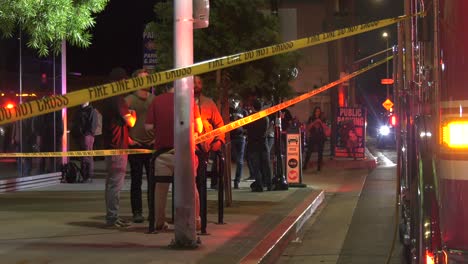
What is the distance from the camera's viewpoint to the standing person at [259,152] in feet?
43.7

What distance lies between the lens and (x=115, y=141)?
8.76 m

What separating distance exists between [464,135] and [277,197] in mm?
8492

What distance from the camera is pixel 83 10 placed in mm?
9328

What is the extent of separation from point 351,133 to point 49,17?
15946mm

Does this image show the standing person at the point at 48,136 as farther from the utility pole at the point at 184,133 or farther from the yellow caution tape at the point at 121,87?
the yellow caution tape at the point at 121,87

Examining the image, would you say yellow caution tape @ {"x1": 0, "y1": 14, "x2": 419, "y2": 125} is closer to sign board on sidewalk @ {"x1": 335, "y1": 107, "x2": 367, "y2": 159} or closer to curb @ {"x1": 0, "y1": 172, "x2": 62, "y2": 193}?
curb @ {"x1": 0, "y1": 172, "x2": 62, "y2": 193}

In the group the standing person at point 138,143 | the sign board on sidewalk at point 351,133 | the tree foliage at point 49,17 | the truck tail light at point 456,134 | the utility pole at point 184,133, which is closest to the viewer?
the truck tail light at point 456,134

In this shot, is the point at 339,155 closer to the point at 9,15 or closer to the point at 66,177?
the point at 66,177

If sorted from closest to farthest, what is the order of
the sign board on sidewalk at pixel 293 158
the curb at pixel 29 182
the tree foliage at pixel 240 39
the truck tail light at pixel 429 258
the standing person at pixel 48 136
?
the truck tail light at pixel 429 258
the tree foliage at pixel 240 39
the curb at pixel 29 182
the sign board on sidewalk at pixel 293 158
the standing person at pixel 48 136

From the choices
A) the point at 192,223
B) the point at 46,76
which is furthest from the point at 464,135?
the point at 46,76

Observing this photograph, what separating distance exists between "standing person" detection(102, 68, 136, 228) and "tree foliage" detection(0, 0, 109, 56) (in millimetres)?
968

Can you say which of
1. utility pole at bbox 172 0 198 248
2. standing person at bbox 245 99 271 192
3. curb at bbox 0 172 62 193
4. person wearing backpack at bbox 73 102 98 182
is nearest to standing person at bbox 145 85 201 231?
utility pole at bbox 172 0 198 248

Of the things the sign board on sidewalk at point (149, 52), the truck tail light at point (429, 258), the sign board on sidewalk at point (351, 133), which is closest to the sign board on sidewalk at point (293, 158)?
the sign board on sidewalk at point (149, 52)

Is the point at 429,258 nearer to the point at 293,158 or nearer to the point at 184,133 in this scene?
the point at 184,133
